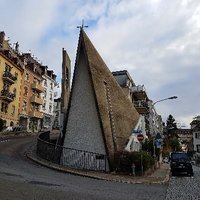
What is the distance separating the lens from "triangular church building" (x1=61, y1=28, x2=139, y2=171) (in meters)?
24.7

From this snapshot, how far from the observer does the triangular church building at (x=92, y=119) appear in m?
24.7

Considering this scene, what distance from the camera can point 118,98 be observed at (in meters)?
31.2

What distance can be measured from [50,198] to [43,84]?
2830 inches

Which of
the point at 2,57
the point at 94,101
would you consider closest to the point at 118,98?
the point at 94,101

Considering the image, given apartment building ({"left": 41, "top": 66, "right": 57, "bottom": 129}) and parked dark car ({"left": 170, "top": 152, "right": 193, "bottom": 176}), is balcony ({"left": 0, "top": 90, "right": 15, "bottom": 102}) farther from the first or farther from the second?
parked dark car ({"left": 170, "top": 152, "right": 193, "bottom": 176})

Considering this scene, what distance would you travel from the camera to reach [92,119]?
26.9 metres

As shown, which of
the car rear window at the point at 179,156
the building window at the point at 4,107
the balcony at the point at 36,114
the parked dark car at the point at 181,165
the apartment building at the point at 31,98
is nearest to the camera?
the parked dark car at the point at 181,165

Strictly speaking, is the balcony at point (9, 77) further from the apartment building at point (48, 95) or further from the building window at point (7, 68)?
the apartment building at point (48, 95)

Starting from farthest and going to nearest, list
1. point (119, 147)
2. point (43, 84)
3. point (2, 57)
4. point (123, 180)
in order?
point (43, 84), point (2, 57), point (119, 147), point (123, 180)

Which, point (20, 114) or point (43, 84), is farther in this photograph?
point (43, 84)

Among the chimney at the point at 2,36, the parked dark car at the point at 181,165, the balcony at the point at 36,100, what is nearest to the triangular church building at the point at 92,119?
the parked dark car at the point at 181,165

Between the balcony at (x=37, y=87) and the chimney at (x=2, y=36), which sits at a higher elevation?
the chimney at (x=2, y=36)

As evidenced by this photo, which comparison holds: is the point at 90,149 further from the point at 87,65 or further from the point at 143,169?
the point at 87,65

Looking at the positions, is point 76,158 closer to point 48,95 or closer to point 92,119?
point 92,119
